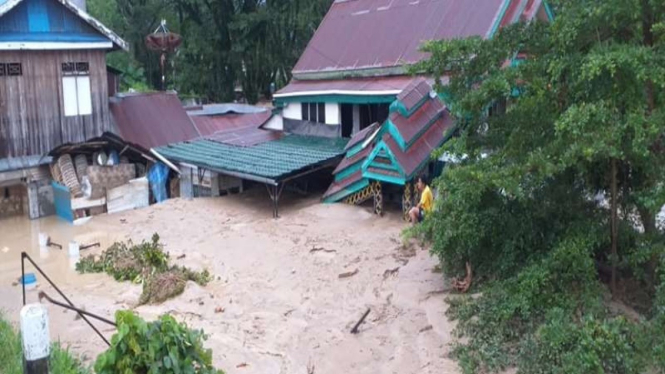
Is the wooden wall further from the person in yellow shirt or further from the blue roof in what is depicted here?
the person in yellow shirt

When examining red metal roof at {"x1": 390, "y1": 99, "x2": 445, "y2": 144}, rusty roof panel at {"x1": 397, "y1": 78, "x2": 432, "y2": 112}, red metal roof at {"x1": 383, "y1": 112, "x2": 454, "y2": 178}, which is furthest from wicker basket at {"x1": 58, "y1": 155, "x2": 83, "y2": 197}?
rusty roof panel at {"x1": 397, "y1": 78, "x2": 432, "y2": 112}

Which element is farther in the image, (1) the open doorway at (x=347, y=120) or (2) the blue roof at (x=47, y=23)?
(1) the open doorway at (x=347, y=120)

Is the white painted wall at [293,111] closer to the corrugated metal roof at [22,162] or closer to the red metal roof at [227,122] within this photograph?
the red metal roof at [227,122]

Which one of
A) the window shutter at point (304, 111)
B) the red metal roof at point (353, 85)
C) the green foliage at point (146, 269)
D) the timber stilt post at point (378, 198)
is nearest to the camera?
the green foliage at point (146, 269)

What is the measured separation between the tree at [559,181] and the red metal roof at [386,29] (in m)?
7.80

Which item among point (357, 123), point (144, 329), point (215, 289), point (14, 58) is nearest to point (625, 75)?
point (144, 329)

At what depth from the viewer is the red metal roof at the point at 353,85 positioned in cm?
1897

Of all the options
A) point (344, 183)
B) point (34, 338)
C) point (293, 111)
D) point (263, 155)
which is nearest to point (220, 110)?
point (293, 111)

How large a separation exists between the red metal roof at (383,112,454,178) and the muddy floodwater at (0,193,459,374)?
61.6 inches

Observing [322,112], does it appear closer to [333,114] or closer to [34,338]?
[333,114]

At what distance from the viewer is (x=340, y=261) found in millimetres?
14469

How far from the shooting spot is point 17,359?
799 centimetres

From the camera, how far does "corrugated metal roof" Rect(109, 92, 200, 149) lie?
22.8 meters

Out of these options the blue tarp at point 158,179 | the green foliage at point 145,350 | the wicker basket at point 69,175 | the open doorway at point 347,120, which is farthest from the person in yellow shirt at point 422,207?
the wicker basket at point 69,175
